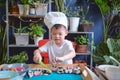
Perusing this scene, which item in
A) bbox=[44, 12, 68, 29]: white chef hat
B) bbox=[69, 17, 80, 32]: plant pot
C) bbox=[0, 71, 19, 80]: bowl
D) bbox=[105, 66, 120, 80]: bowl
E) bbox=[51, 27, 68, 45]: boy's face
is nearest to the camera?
bbox=[105, 66, 120, 80]: bowl

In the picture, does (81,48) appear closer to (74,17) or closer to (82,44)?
(82,44)

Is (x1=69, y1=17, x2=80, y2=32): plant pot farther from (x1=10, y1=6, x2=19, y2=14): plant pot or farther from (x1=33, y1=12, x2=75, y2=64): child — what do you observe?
(x1=33, y1=12, x2=75, y2=64): child

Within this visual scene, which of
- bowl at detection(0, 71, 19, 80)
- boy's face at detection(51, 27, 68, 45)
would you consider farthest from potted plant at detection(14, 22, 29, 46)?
bowl at detection(0, 71, 19, 80)

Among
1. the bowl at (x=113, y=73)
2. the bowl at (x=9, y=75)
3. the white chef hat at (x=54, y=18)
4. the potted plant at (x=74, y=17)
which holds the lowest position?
the bowl at (x=9, y=75)

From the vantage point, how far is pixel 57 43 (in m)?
2.12

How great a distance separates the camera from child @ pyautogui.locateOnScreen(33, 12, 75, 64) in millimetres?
1848

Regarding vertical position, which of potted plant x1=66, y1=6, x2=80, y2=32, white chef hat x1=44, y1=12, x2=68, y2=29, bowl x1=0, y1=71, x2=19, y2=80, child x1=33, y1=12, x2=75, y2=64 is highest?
potted plant x1=66, y1=6, x2=80, y2=32

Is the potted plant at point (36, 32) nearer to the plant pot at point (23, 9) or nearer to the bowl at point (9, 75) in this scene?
the plant pot at point (23, 9)

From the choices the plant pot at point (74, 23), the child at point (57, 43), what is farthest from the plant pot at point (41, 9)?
the child at point (57, 43)

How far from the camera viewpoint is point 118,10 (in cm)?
328

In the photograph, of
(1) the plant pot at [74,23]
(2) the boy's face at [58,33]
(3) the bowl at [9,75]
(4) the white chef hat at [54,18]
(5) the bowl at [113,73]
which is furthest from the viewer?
(1) the plant pot at [74,23]

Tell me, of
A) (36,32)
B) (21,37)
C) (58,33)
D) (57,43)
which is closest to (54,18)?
(58,33)

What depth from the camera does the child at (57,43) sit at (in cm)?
185

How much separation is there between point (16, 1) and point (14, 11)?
0.74ft
